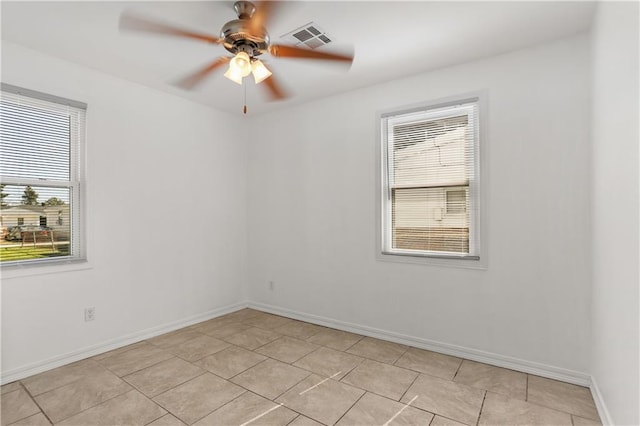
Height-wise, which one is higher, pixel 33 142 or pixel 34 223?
pixel 33 142

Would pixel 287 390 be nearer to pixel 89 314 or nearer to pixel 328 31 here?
pixel 89 314

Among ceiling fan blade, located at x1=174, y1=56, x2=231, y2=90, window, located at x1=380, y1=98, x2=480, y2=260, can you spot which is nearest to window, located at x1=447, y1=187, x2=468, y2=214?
window, located at x1=380, y1=98, x2=480, y2=260

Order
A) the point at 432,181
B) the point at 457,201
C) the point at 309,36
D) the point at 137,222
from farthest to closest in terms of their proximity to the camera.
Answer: the point at 137,222 → the point at 432,181 → the point at 457,201 → the point at 309,36

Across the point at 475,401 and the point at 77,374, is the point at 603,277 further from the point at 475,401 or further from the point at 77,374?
the point at 77,374

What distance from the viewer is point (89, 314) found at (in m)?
3.05

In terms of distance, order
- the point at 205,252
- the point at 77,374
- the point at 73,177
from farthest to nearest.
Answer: the point at 205,252, the point at 73,177, the point at 77,374

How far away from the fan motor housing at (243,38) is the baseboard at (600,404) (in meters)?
2.91

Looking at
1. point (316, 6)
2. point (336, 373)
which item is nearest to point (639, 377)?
point (336, 373)

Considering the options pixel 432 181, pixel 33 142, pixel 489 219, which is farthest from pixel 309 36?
pixel 33 142

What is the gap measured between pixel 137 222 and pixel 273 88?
199 centimetres

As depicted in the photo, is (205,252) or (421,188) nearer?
(421,188)

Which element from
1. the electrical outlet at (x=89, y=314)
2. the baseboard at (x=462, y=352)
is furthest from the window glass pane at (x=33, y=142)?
the baseboard at (x=462, y=352)

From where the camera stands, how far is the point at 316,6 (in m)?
2.15

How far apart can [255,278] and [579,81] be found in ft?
12.7
